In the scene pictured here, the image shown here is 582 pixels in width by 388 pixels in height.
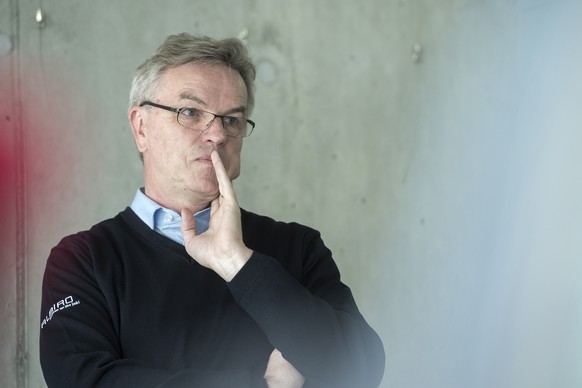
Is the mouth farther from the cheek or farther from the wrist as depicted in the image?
the wrist

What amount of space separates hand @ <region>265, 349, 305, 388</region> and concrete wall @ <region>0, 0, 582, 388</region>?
1058 mm

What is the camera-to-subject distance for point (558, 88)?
290 cm

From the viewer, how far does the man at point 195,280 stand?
1669mm

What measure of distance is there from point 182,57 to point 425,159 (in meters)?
1.25

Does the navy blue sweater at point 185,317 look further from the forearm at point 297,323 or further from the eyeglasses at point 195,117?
the eyeglasses at point 195,117

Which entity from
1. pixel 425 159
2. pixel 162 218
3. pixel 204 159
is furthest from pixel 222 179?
pixel 425 159

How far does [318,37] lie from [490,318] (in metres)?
1.16

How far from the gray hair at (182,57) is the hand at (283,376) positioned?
2.31ft

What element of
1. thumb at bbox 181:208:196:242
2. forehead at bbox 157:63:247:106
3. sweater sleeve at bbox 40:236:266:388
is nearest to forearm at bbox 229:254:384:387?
sweater sleeve at bbox 40:236:266:388

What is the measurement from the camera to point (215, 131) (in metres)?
1.91

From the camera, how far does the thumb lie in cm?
185

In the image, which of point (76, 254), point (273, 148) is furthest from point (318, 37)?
point (76, 254)

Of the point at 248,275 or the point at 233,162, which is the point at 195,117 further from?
the point at 248,275

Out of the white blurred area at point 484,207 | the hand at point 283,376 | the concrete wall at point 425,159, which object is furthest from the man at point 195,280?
the white blurred area at point 484,207
